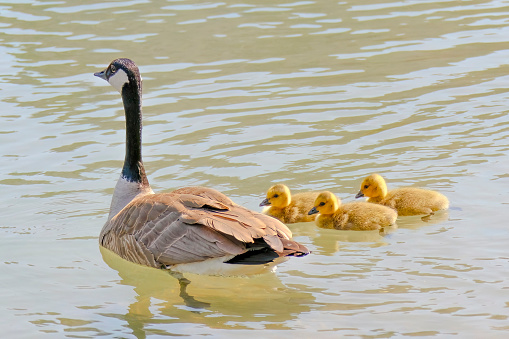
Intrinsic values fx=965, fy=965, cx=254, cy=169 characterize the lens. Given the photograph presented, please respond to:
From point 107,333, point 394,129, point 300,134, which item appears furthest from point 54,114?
point 107,333

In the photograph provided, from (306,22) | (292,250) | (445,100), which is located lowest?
(292,250)

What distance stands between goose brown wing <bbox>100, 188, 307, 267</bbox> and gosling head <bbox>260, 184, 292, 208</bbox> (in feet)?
3.66

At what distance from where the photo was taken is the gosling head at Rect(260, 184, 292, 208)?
870 cm

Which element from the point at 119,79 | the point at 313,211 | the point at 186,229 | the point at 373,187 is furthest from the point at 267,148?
the point at 186,229

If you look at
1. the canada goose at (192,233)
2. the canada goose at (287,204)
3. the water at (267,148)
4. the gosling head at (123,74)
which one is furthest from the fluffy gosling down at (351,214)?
the gosling head at (123,74)

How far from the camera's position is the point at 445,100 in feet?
37.7

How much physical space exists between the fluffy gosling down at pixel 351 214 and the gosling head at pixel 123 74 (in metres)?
1.97

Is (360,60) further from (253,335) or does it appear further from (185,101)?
(253,335)

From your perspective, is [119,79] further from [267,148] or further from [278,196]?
[267,148]

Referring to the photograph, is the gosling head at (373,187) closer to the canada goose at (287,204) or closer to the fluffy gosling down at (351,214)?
the fluffy gosling down at (351,214)

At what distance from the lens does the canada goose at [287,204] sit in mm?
8727

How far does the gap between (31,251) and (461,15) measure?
8.98m

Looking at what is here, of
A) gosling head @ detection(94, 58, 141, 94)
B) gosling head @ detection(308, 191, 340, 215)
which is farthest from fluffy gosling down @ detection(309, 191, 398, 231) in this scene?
gosling head @ detection(94, 58, 141, 94)

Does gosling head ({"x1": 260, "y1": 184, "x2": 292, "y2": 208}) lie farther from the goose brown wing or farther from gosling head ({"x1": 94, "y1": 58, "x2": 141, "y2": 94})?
gosling head ({"x1": 94, "y1": 58, "x2": 141, "y2": 94})
